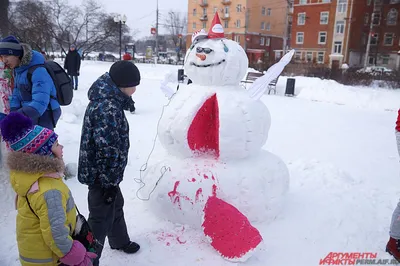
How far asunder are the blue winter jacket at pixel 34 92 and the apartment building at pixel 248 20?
36975mm

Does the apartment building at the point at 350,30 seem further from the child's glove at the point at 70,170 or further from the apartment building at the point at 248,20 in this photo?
the child's glove at the point at 70,170

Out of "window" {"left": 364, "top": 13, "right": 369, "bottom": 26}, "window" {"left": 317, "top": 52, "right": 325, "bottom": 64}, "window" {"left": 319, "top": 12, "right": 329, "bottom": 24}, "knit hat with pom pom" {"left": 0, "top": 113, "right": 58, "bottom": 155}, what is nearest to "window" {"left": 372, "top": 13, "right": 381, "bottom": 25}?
"window" {"left": 364, "top": 13, "right": 369, "bottom": 26}

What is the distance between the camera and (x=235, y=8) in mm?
41875

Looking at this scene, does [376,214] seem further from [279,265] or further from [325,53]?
[325,53]

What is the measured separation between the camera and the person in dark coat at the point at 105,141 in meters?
2.37

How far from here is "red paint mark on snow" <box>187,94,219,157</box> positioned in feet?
10.7

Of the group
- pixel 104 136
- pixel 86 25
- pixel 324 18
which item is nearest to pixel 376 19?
pixel 324 18

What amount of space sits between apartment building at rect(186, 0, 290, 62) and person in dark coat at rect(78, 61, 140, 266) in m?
37.6

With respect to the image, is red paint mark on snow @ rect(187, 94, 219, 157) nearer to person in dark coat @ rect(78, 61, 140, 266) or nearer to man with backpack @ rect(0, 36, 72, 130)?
person in dark coat @ rect(78, 61, 140, 266)

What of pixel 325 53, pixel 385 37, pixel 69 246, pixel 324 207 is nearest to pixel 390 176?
pixel 324 207

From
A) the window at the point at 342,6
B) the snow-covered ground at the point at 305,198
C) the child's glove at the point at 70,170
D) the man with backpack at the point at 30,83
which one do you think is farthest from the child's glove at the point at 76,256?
the window at the point at 342,6

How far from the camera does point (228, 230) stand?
2977mm

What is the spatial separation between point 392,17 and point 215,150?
3939cm

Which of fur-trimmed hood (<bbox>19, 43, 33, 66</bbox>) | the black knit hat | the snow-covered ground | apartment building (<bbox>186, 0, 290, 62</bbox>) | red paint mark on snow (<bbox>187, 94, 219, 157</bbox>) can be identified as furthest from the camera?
apartment building (<bbox>186, 0, 290, 62</bbox>)
